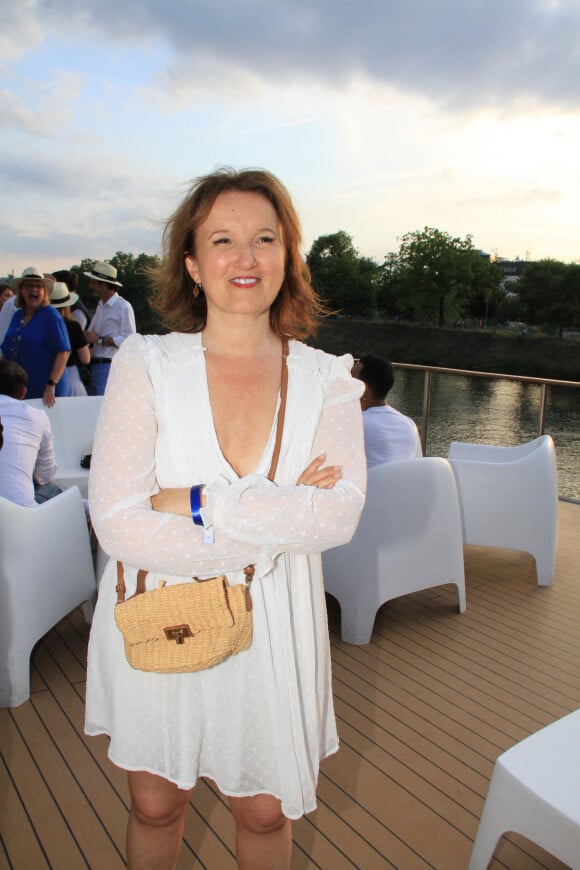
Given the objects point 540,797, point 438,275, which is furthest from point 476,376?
point 438,275

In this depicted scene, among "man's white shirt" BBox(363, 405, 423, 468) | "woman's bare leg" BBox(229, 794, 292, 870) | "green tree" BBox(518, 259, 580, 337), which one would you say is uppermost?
"green tree" BBox(518, 259, 580, 337)

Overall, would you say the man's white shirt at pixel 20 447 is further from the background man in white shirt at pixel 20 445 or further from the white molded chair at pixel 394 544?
the white molded chair at pixel 394 544

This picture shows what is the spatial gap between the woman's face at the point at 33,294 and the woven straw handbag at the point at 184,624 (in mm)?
3795

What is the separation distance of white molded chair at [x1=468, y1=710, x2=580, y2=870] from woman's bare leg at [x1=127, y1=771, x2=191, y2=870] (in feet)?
2.19

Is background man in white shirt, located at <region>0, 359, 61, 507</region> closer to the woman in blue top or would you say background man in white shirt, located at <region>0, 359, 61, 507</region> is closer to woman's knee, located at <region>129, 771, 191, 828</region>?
the woman in blue top

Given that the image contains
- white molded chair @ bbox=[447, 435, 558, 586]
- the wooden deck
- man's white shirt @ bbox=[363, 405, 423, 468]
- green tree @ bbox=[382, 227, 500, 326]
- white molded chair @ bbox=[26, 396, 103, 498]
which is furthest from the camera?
green tree @ bbox=[382, 227, 500, 326]

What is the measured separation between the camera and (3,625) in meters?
2.19

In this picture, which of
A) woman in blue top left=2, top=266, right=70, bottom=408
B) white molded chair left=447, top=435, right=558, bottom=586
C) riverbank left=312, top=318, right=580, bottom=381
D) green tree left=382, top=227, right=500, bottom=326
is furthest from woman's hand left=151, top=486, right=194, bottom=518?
green tree left=382, top=227, right=500, bottom=326

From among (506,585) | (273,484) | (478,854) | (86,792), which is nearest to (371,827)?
(478,854)

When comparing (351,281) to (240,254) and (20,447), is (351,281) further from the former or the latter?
(240,254)

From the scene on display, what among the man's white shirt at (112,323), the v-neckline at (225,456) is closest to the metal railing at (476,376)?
the man's white shirt at (112,323)

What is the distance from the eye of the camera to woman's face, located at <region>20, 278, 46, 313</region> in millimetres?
4316

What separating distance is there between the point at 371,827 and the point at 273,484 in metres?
1.19

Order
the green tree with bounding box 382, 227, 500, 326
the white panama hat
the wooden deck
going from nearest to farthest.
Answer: the wooden deck → the white panama hat → the green tree with bounding box 382, 227, 500, 326
